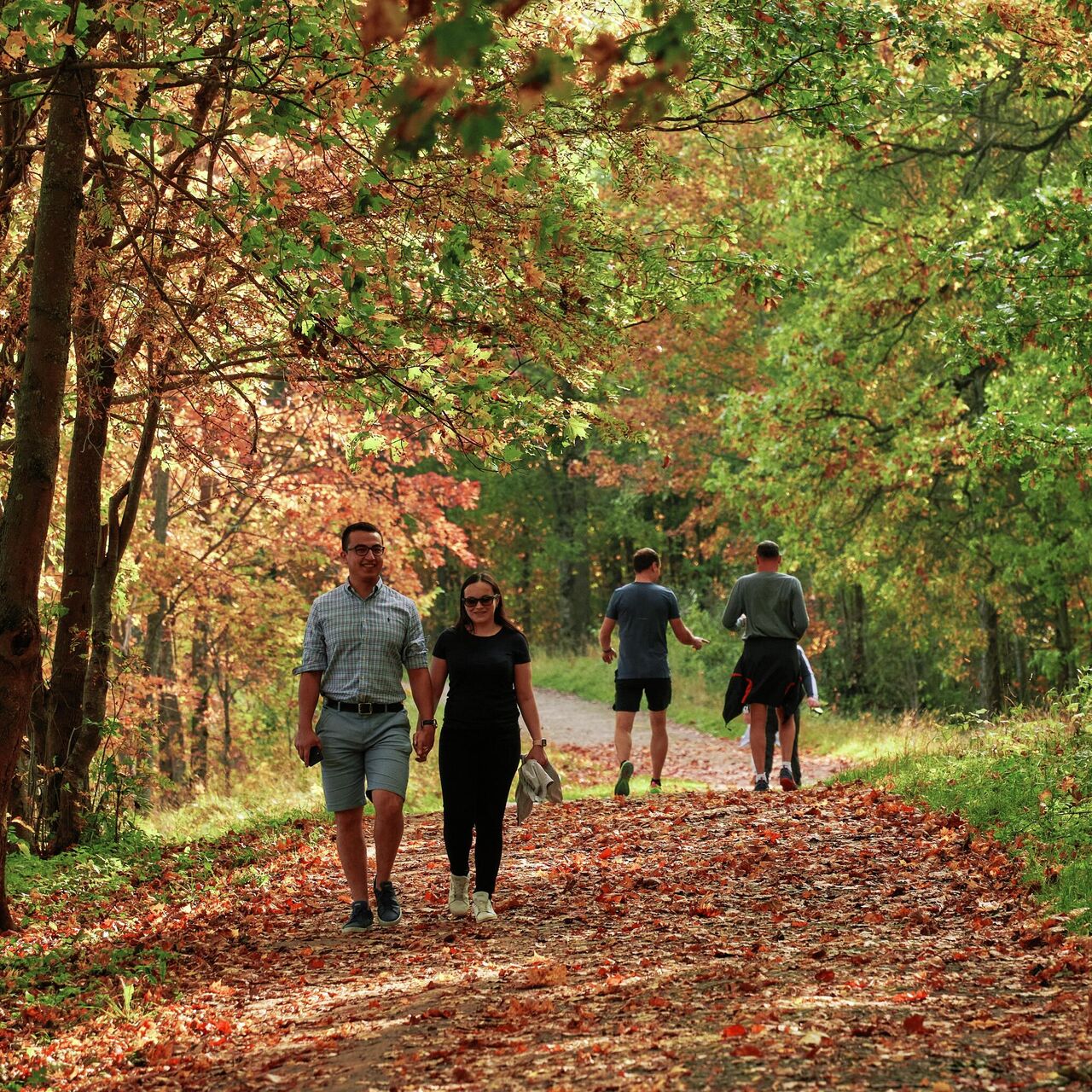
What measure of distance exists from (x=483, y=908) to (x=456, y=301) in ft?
12.8

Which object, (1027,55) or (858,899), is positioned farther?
(1027,55)

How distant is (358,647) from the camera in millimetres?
7191

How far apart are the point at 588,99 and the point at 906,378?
13854mm

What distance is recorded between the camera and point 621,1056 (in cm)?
468

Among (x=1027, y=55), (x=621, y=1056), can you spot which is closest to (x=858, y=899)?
(x=621, y=1056)

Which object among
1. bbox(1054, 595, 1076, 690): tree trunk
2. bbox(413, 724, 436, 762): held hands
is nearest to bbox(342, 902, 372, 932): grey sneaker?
bbox(413, 724, 436, 762): held hands

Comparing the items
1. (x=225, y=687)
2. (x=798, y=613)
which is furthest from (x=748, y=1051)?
(x=225, y=687)

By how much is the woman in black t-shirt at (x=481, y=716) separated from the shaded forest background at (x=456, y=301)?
1657mm

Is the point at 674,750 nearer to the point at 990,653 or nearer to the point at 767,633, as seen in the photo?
the point at 990,653

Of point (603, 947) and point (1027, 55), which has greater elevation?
point (1027, 55)

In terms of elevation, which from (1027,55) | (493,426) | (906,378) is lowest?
(493,426)

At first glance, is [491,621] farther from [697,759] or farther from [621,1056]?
[697,759]

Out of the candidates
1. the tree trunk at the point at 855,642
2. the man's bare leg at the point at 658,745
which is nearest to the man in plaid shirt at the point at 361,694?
the man's bare leg at the point at 658,745

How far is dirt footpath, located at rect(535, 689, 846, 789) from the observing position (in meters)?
17.2
